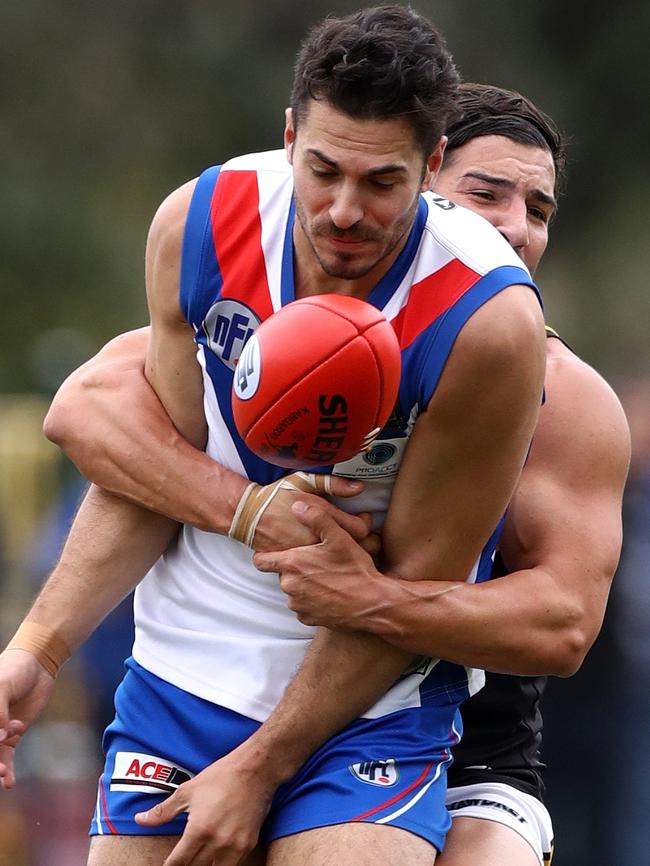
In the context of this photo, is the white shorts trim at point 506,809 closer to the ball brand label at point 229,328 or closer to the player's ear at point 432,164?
the ball brand label at point 229,328

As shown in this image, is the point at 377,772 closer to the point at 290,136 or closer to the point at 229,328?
the point at 229,328

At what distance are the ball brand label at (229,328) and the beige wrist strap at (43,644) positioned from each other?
1020 millimetres

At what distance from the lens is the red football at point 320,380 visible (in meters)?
3.93

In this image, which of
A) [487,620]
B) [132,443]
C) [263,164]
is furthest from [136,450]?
→ [487,620]

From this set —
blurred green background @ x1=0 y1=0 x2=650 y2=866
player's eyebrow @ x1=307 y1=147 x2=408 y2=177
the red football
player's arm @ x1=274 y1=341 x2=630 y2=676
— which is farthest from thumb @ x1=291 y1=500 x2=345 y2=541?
blurred green background @ x1=0 y1=0 x2=650 y2=866

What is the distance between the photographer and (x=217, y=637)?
15.0ft

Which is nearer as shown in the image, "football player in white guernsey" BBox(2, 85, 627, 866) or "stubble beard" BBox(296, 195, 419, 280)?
"stubble beard" BBox(296, 195, 419, 280)

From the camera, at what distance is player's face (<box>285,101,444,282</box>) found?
410cm

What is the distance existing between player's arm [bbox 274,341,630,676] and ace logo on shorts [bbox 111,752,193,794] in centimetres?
64

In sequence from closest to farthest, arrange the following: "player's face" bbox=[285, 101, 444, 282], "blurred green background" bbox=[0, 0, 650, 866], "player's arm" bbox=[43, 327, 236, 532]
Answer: "player's face" bbox=[285, 101, 444, 282] < "player's arm" bbox=[43, 327, 236, 532] < "blurred green background" bbox=[0, 0, 650, 866]

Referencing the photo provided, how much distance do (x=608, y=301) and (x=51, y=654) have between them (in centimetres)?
1364

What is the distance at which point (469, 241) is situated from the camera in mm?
4266

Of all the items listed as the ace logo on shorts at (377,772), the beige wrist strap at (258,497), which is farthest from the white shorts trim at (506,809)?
the beige wrist strap at (258,497)

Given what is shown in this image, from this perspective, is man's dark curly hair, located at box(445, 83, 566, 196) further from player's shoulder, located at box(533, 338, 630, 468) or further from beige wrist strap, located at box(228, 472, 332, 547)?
beige wrist strap, located at box(228, 472, 332, 547)
